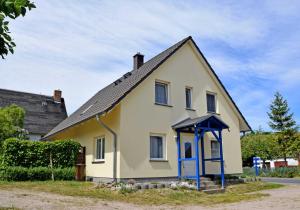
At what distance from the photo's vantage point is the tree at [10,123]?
2112 cm

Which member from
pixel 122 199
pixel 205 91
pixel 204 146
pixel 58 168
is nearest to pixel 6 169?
pixel 58 168

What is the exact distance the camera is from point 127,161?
47.4 ft

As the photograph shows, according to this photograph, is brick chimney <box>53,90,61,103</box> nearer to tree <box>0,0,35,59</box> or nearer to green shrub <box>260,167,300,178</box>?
green shrub <box>260,167,300,178</box>

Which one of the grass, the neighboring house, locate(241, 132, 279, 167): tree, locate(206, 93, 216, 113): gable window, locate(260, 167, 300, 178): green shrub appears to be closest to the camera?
the grass

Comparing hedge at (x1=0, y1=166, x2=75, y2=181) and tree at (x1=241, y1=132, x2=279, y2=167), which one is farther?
tree at (x1=241, y1=132, x2=279, y2=167)

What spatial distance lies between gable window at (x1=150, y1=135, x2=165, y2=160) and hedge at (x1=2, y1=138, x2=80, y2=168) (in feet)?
15.0

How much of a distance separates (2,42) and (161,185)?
11.9 meters

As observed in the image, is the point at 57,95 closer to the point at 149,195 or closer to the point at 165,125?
the point at 165,125

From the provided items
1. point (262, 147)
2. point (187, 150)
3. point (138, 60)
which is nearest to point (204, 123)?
point (187, 150)

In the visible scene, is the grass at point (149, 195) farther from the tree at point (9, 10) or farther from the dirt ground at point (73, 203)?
the tree at point (9, 10)

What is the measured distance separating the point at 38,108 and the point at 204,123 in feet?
79.9

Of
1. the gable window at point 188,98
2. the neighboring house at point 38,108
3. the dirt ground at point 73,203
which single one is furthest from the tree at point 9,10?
the neighboring house at point 38,108

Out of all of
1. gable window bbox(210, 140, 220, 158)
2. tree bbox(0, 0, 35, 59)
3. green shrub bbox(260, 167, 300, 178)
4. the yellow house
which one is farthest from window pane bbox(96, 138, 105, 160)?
green shrub bbox(260, 167, 300, 178)

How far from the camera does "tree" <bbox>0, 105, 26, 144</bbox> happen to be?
2112cm
